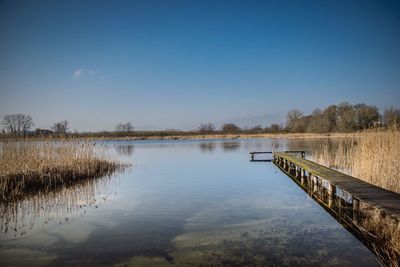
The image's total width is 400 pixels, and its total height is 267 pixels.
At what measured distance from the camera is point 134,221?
16.3 feet

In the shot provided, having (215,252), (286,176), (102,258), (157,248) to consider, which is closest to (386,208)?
(215,252)

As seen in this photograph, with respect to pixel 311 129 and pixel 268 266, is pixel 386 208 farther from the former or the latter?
pixel 311 129

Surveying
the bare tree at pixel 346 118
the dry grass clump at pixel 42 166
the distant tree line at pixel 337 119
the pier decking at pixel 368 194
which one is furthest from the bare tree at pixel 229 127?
the pier decking at pixel 368 194

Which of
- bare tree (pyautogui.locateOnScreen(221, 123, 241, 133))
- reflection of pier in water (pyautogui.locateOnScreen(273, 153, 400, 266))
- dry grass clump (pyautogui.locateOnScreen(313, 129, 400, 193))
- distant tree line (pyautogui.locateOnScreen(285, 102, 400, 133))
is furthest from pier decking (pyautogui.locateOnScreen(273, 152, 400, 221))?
bare tree (pyautogui.locateOnScreen(221, 123, 241, 133))

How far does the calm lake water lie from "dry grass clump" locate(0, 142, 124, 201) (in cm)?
68

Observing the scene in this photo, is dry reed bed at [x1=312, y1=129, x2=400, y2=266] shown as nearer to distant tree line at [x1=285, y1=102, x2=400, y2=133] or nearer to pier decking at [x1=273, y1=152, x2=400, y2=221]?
pier decking at [x1=273, y1=152, x2=400, y2=221]

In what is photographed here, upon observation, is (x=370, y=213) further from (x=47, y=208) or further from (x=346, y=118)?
(x=346, y=118)

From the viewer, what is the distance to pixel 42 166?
805 cm

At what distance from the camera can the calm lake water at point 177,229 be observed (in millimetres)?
3357

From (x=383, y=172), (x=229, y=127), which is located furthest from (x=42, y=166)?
(x=229, y=127)

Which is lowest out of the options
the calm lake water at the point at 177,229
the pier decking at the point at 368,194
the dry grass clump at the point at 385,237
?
the calm lake water at the point at 177,229

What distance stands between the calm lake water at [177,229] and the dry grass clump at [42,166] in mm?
678

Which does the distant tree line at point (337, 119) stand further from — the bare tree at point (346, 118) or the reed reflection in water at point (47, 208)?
the reed reflection in water at point (47, 208)

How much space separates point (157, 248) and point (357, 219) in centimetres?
298
